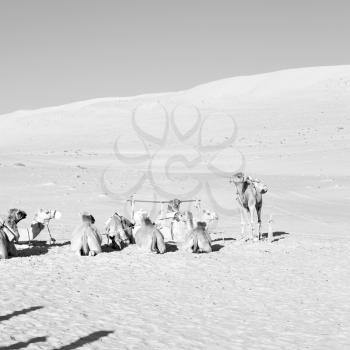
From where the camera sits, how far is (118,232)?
16.5 metres

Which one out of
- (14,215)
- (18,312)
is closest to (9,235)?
(14,215)

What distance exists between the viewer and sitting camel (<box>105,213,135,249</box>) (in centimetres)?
1623

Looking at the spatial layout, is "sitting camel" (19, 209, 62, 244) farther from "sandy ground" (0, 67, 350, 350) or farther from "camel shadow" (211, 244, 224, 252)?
"camel shadow" (211, 244, 224, 252)

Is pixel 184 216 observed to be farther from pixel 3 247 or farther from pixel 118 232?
pixel 3 247

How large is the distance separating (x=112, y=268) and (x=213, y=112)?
6027 cm

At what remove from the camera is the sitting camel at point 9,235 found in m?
14.2

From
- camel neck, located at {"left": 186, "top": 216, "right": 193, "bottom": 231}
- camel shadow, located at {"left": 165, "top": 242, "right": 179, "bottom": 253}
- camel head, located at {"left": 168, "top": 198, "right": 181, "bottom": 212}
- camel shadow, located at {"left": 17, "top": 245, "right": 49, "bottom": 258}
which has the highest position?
camel head, located at {"left": 168, "top": 198, "right": 181, "bottom": 212}

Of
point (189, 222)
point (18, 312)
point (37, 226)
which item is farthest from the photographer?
point (189, 222)

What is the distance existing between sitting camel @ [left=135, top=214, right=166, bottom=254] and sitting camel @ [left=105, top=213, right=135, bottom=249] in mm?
601

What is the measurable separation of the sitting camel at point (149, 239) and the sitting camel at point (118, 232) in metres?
0.60

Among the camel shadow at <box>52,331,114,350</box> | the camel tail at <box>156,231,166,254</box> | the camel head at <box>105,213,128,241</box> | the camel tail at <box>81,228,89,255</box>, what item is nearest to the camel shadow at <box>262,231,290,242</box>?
the camel tail at <box>156,231,166,254</box>

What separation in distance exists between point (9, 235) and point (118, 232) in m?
2.99

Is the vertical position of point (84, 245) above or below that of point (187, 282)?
above

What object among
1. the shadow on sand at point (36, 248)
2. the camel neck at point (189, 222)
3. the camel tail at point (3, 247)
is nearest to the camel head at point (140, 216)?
the camel neck at point (189, 222)
